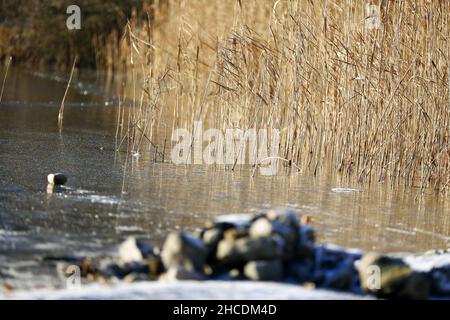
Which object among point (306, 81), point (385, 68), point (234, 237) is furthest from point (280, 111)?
point (234, 237)

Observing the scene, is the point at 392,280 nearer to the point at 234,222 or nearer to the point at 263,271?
the point at 263,271

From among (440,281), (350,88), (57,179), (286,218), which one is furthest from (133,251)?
(350,88)

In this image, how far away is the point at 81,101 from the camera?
1112 centimetres

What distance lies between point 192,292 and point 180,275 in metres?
0.12

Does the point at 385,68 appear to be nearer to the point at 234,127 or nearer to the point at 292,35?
the point at 292,35

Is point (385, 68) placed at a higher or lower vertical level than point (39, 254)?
higher

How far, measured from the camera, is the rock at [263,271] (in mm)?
3137

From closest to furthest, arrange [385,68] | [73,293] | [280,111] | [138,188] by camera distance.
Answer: [73,293] → [138,188] → [385,68] → [280,111]

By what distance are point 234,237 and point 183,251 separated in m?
0.19

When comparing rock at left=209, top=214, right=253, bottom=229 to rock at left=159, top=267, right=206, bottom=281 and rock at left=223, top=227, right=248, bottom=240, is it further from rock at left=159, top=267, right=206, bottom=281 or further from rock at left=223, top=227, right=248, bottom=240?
rock at left=159, top=267, right=206, bottom=281

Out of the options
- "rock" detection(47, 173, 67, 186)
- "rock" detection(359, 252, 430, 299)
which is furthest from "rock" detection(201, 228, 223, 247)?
"rock" detection(47, 173, 67, 186)

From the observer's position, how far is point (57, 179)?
4.68m

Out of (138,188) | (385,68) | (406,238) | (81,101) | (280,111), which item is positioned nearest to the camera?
(406,238)

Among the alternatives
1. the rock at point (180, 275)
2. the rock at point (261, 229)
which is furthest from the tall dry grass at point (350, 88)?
the rock at point (180, 275)
